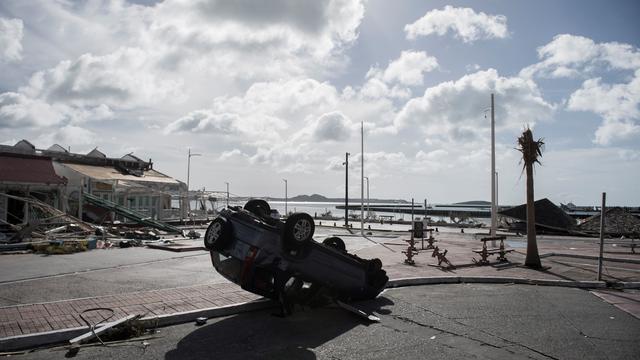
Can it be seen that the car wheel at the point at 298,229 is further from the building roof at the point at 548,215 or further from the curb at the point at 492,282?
the building roof at the point at 548,215

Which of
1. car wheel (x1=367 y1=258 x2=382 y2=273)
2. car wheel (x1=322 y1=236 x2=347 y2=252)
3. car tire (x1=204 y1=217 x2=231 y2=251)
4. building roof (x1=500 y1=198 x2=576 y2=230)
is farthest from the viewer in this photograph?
building roof (x1=500 y1=198 x2=576 y2=230)

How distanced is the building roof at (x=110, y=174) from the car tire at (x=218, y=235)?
31.8 metres

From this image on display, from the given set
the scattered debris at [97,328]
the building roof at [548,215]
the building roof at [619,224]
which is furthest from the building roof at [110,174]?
the building roof at [619,224]

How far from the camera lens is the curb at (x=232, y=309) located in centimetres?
567

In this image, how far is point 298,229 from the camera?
7.36m

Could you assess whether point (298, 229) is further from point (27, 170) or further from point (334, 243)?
point (27, 170)

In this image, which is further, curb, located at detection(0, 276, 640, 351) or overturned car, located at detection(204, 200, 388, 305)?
overturned car, located at detection(204, 200, 388, 305)

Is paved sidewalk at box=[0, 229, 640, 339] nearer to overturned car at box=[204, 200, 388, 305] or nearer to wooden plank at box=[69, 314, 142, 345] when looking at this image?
wooden plank at box=[69, 314, 142, 345]

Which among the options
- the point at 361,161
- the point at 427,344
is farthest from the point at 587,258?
the point at 361,161

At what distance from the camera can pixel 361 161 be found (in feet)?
126

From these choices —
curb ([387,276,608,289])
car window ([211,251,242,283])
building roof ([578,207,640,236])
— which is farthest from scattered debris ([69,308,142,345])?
building roof ([578,207,640,236])

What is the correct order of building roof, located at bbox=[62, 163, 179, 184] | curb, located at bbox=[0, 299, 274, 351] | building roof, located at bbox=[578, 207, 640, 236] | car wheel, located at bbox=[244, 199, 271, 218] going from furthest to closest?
building roof, located at bbox=[62, 163, 179, 184] → building roof, located at bbox=[578, 207, 640, 236] → car wheel, located at bbox=[244, 199, 271, 218] → curb, located at bbox=[0, 299, 274, 351]

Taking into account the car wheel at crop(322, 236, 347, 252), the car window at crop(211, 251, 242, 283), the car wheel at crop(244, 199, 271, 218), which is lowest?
the car window at crop(211, 251, 242, 283)

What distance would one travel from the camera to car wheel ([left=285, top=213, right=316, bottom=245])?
7.23 meters
